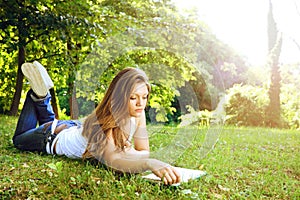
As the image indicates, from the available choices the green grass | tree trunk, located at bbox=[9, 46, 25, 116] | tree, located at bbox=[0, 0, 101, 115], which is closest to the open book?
the green grass

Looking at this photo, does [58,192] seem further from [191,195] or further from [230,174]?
[230,174]

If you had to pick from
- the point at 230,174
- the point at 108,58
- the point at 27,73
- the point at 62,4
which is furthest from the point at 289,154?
the point at 62,4

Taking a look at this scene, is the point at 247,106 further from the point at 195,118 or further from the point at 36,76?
the point at 195,118

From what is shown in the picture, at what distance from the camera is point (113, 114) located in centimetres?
206

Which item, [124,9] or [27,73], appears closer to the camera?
[27,73]

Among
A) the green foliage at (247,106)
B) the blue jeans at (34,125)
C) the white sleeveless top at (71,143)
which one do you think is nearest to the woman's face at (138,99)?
the white sleeveless top at (71,143)

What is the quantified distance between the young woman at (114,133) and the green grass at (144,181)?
0.26ft

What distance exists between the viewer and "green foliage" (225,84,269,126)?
903cm

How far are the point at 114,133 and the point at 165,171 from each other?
42 cm

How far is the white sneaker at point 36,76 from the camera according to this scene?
2.95 metres

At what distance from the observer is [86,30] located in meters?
4.87

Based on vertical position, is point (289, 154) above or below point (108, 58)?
below

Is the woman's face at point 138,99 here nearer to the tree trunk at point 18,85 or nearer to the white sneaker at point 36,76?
the white sneaker at point 36,76

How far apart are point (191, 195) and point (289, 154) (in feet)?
7.12
